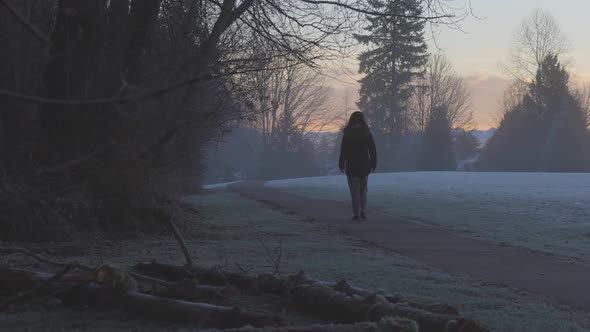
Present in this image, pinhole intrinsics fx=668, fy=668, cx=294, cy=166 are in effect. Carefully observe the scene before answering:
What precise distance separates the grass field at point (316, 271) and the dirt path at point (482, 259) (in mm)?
335

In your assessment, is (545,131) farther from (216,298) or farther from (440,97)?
(216,298)

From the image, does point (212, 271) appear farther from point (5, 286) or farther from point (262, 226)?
point (262, 226)

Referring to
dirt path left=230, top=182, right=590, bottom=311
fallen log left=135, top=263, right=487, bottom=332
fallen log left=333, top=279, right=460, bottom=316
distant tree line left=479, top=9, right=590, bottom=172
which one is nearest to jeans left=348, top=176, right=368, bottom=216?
dirt path left=230, top=182, right=590, bottom=311

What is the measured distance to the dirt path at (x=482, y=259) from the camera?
240 inches

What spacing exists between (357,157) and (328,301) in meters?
9.63

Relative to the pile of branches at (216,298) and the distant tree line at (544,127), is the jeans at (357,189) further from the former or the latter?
the distant tree line at (544,127)

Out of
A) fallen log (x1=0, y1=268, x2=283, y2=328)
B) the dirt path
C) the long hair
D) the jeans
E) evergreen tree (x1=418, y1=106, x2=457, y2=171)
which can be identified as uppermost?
evergreen tree (x1=418, y1=106, x2=457, y2=171)

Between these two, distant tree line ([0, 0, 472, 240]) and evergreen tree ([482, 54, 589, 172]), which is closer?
distant tree line ([0, 0, 472, 240])

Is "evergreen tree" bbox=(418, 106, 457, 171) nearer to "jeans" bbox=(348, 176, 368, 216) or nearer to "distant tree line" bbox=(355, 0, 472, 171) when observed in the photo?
"distant tree line" bbox=(355, 0, 472, 171)

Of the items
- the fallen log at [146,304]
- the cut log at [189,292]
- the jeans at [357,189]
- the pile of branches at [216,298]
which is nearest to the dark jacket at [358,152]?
the jeans at [357,189]

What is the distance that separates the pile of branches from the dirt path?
7.61 feet

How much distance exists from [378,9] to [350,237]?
3672 mm

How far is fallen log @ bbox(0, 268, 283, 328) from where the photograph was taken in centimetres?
340

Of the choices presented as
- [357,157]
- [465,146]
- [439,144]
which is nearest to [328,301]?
[357,157]
